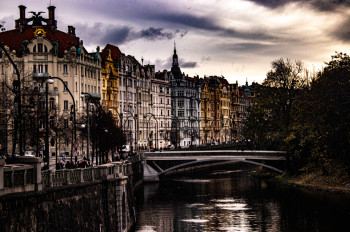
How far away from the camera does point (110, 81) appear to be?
417ft

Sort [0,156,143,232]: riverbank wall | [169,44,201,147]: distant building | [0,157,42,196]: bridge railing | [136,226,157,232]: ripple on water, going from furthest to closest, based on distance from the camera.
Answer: [169,44,201,147]: distant building, [136,226,157,232]: ripple on water, [0,156,143,232]: riverbank wall, [0,157,42,196]: bridge railing

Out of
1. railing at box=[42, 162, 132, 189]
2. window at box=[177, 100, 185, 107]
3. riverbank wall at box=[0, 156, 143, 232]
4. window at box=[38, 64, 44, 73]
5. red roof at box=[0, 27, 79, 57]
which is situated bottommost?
riverbank wall at box=[0, 156, 143, 232]

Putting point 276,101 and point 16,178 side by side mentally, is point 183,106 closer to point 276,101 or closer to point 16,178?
point 276,101

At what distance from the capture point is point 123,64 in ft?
441

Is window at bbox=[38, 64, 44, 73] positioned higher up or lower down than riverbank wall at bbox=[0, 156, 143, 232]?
higher up

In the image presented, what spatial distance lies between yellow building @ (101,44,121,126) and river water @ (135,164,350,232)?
43.1 meters

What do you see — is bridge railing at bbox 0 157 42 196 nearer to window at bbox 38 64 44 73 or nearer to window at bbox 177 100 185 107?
window at bbox 38 64 44 73

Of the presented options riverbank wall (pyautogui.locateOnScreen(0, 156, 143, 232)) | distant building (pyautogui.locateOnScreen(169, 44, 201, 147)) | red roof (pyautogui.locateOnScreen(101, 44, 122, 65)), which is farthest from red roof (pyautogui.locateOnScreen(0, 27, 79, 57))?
riverbank wall (pyautogui.locateOnScreen(0, 156, 143, 232))

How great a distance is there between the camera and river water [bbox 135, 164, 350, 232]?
5047 cm

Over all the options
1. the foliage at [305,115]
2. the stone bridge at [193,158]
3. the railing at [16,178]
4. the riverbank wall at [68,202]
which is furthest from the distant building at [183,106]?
the railing at [16,178]

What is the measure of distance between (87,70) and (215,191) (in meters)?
45.5

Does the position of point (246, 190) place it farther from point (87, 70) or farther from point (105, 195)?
point (87, 70)

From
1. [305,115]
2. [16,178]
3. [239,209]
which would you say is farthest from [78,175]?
[305,115]

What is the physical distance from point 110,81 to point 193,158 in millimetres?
40728
